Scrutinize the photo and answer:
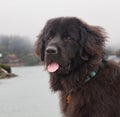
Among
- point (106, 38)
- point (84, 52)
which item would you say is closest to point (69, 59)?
point (84, 52)

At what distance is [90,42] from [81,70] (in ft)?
1.53

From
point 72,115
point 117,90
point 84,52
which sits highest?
point 84,52

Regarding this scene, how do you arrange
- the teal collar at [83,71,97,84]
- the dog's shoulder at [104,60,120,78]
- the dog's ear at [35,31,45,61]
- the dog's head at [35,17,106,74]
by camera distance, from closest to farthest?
the dog's head at [35,17,106,74] < the teal collar at [83,71,97,84] < the dog's shoulder at [104,60,120,78] < the dog's ear at [35,31,45,61]

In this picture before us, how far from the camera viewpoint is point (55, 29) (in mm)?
6812

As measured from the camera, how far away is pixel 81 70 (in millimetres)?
6562

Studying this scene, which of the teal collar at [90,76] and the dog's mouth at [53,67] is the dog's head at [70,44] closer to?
the dog's mouth at [53,67]

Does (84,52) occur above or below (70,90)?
above

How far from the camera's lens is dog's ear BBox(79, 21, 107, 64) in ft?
21.5

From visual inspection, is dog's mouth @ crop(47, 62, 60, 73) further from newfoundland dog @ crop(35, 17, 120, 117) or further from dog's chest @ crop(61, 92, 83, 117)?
dog's chest @ crop(61, 92, 83, 117)

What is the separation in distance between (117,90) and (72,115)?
2.64ft

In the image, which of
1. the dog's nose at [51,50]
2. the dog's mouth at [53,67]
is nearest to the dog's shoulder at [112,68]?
the dog's mouth at [53,67]

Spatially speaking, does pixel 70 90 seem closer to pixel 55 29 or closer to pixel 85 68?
pixel 85 68

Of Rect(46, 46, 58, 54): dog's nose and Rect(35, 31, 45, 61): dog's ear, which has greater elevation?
Rect(46, 46, 58, 54): dog's nose

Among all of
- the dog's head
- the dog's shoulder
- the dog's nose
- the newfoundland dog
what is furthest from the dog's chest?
the dog's nose
